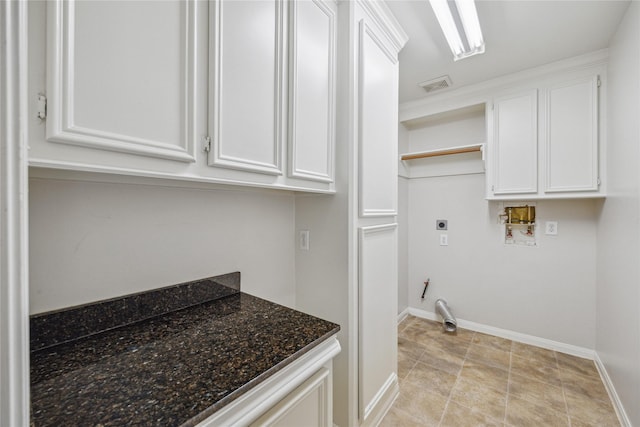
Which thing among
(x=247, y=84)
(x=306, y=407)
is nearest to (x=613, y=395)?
(x=306, y=407)

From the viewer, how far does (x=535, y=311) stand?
2500 millimetres

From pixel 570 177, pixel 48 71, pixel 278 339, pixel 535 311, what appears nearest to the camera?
pixel 48 71

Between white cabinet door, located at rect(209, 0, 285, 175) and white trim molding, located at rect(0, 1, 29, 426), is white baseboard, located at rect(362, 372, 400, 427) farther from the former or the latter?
white trim molding, located at rect(0, 1, 29, 426)

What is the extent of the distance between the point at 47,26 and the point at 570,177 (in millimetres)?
3033

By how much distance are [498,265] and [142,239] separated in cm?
299

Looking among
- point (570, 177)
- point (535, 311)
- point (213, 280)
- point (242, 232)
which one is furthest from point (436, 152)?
point (213, 280)

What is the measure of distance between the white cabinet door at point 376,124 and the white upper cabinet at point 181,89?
311mm

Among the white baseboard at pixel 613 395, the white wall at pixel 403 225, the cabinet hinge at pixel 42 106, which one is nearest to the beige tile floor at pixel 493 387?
the white baseboard at pixel 613 395

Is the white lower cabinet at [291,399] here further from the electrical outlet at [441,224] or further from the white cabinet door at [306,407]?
the electrical outlet at [441,224]

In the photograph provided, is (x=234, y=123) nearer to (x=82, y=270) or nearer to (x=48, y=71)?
(x=48, y=71)

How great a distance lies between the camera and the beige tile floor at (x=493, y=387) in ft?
5.41

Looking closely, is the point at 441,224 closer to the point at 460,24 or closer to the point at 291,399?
the point at 460,24

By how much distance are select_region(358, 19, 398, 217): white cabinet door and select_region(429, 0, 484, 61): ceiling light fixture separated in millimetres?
336

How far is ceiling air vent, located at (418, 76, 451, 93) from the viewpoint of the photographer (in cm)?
247
